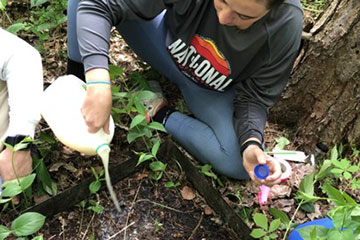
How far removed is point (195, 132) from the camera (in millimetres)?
1694

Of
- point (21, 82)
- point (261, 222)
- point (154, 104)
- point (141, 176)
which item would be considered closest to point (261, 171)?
point (261, 222)

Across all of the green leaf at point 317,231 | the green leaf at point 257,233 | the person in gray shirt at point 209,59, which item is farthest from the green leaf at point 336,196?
the green leaf at point 257,233

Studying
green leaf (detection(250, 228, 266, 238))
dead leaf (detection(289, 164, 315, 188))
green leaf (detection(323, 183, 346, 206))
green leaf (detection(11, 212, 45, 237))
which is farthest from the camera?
dead leaf (detection(289, 164, 315, 188))

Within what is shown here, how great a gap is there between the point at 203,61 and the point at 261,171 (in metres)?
0.48

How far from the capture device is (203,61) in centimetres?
154

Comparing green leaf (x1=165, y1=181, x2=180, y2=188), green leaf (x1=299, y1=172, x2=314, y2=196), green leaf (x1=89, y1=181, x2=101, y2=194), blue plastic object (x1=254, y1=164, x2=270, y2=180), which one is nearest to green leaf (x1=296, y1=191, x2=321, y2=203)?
green leaf (x1=299, y1=172, x2=314, y2=196)

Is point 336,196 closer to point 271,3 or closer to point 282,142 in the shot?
point 271,3

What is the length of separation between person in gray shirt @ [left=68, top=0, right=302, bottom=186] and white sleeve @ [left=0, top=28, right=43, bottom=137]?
0.18 metres

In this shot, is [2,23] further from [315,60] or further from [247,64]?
[315,60]

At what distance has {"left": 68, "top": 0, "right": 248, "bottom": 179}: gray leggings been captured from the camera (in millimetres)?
1621

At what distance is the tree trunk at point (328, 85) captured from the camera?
1.56 meters

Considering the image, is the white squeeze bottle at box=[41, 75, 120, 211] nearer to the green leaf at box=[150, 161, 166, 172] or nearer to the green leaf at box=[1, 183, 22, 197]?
the green leaf at box=[1, 183, 22, 197]

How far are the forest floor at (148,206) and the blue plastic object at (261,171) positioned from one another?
0.27m

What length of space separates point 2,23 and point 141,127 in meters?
1.03
